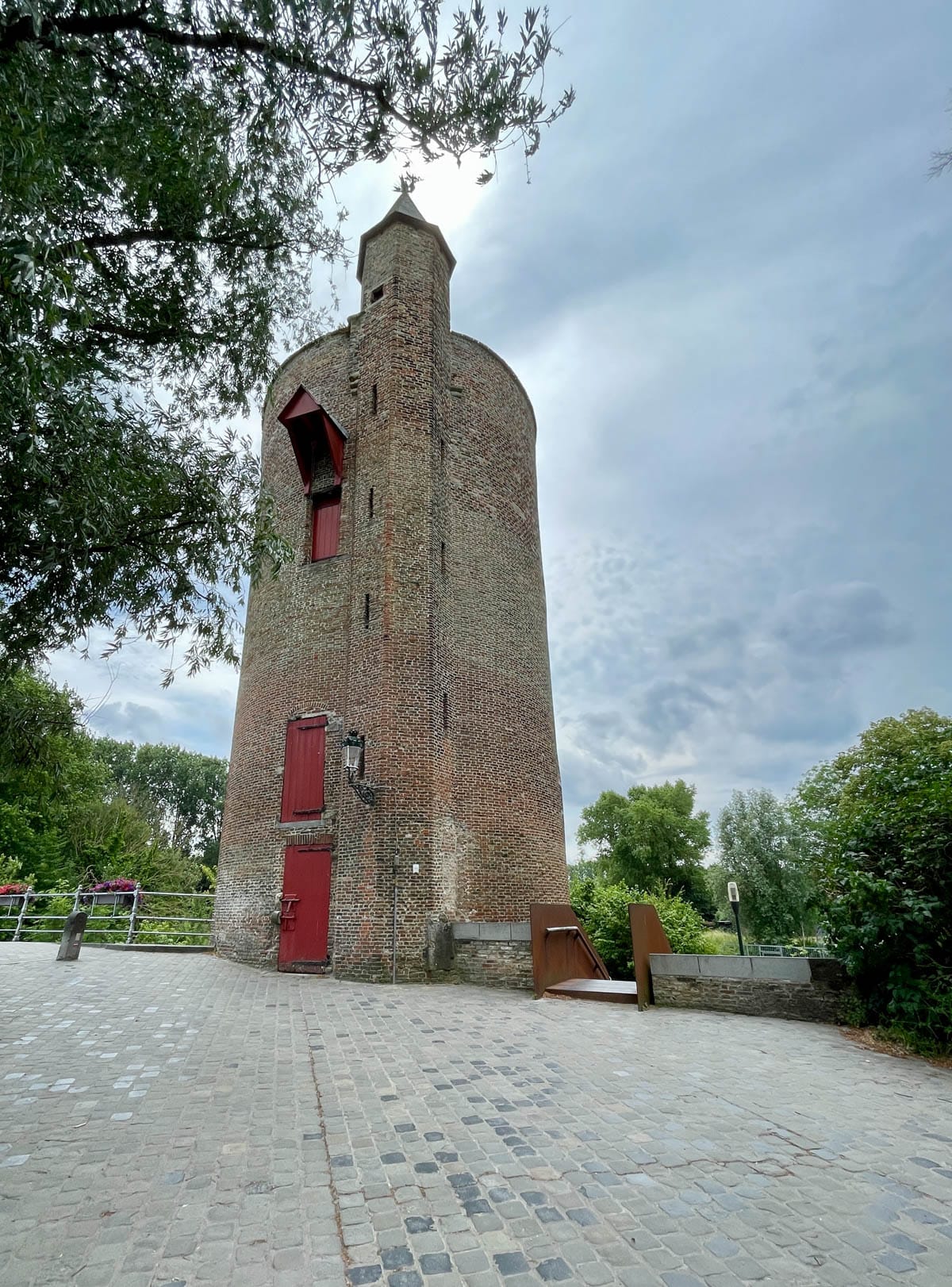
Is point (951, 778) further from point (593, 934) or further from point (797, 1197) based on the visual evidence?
point (593, 934)

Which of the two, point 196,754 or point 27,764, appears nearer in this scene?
point 27,764

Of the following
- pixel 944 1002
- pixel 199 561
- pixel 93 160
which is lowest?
pixel 944 1002

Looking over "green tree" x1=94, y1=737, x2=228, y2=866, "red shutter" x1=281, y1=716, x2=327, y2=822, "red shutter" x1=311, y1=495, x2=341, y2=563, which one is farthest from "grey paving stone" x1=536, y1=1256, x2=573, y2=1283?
"green tree" x1=94, y1=737, x2=228, y2=866

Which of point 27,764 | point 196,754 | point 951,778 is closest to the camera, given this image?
point 951,778

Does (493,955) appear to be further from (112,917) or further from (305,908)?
(112,917)

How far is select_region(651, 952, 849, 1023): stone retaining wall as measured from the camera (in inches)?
275

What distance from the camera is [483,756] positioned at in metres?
12.2

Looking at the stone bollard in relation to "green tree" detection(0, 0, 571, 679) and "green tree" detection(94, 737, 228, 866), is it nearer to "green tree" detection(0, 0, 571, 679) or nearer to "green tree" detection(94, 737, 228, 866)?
"green tree" detection(0, 0, 571, 679)

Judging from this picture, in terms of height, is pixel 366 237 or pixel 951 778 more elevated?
pixel 366 237

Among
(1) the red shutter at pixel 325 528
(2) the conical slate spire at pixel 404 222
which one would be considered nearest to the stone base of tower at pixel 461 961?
(1) the red shutter at pixel 325 528

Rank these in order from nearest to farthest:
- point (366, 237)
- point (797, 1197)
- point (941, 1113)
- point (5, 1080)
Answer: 1. point (797, 1197)
2. point (941, 1113)
3. point (5, 1080)
4. point (366, 237)

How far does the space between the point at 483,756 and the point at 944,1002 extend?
7.70 m

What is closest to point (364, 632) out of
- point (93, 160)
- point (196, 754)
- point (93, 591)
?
point (93, 591)

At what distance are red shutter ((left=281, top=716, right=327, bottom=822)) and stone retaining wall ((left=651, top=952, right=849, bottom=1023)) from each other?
6313mm
